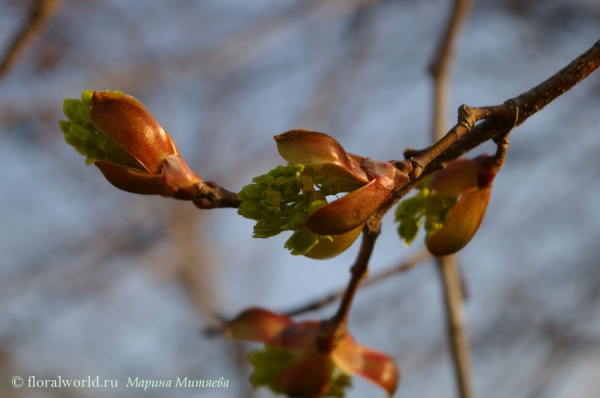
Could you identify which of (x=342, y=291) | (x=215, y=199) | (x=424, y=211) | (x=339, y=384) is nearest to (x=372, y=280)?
(x=342, y=291)

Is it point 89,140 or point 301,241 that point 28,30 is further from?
point 301,241

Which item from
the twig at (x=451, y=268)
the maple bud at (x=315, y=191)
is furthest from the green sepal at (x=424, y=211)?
the twig at (x=451, y=268)

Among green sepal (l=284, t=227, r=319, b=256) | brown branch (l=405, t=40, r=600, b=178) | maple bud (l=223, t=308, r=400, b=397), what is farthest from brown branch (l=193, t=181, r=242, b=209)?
maple bud (l=223, t=308, r=400, b=397)

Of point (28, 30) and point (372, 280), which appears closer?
point (28, 30)

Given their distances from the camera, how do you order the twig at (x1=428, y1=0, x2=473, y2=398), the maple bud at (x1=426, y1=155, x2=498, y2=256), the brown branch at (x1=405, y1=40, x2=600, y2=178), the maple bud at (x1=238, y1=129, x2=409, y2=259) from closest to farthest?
1. the maple bud at (x1=238, y1=129, x2=409, y2=259)
2. the brown branch at (x1=405, y1=40, x2=600, y2=178)
3. the maple bud at (x1=426, y1=155, x2=498, y2=256)
4. the twig at (x1=428, y1=0, x2=473, y2=398)

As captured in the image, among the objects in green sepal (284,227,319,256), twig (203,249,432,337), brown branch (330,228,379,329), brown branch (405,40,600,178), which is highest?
twig (203,249,432,337)

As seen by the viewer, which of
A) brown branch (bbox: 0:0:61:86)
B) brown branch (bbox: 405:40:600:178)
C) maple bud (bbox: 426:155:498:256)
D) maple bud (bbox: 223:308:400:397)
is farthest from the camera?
brown branch (bbox: 0:0:61:86)

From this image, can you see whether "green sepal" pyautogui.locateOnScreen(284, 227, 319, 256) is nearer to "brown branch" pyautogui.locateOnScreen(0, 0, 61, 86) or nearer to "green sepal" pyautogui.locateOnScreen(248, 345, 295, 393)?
"green sepal" pyautogui.locateOnScreen(248, 345, 295, 393)

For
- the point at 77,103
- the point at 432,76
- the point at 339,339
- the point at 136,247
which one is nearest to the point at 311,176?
the point at 77,103

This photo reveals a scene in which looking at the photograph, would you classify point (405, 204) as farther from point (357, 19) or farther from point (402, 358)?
point (402, 358)
